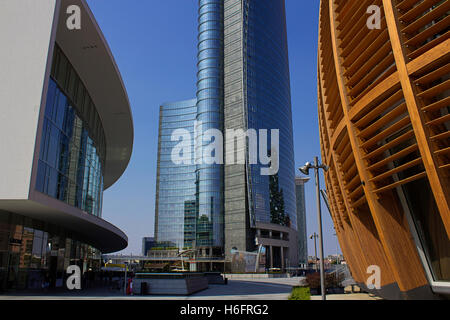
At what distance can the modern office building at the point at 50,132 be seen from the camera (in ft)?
61.1

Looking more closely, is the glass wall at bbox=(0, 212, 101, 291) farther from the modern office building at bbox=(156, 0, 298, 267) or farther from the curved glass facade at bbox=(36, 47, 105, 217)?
the modern office building at bbox=(156, 0, 298, 267)

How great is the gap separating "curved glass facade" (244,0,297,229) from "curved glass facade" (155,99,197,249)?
983 inches

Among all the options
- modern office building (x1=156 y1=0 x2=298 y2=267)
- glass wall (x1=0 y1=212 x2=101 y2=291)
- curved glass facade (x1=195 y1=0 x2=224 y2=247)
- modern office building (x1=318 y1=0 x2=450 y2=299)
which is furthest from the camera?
curved glass facade (x1=195 y1=0 x2=224 y2=247)

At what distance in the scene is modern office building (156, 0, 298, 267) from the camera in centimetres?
10500

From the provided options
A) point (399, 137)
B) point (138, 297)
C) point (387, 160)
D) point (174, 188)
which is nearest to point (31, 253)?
point (138, 297)

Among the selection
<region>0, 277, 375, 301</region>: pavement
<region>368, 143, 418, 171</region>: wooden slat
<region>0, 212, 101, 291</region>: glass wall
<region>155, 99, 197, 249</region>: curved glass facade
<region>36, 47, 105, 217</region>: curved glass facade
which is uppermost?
<region>155, 99, 197, 249</region>: curved glass facade

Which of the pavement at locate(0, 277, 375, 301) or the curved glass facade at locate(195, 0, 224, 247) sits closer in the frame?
the pavement at locate(0, 277, 375, 301)

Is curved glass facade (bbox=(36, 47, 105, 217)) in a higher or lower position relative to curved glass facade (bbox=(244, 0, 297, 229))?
lower

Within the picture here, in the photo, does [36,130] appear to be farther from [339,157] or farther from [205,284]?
[205,284]

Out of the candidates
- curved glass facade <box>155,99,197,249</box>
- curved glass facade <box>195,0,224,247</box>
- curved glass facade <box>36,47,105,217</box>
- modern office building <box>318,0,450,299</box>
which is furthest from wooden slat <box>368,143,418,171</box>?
curved glass facade <box>155,99,197,249</box>

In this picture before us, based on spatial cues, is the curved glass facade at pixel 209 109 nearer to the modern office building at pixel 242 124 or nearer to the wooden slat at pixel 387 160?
the modern office building at pixel 242 124

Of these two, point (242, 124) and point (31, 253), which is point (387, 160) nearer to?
point (31, 253)

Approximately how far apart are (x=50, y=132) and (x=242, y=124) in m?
86.3
